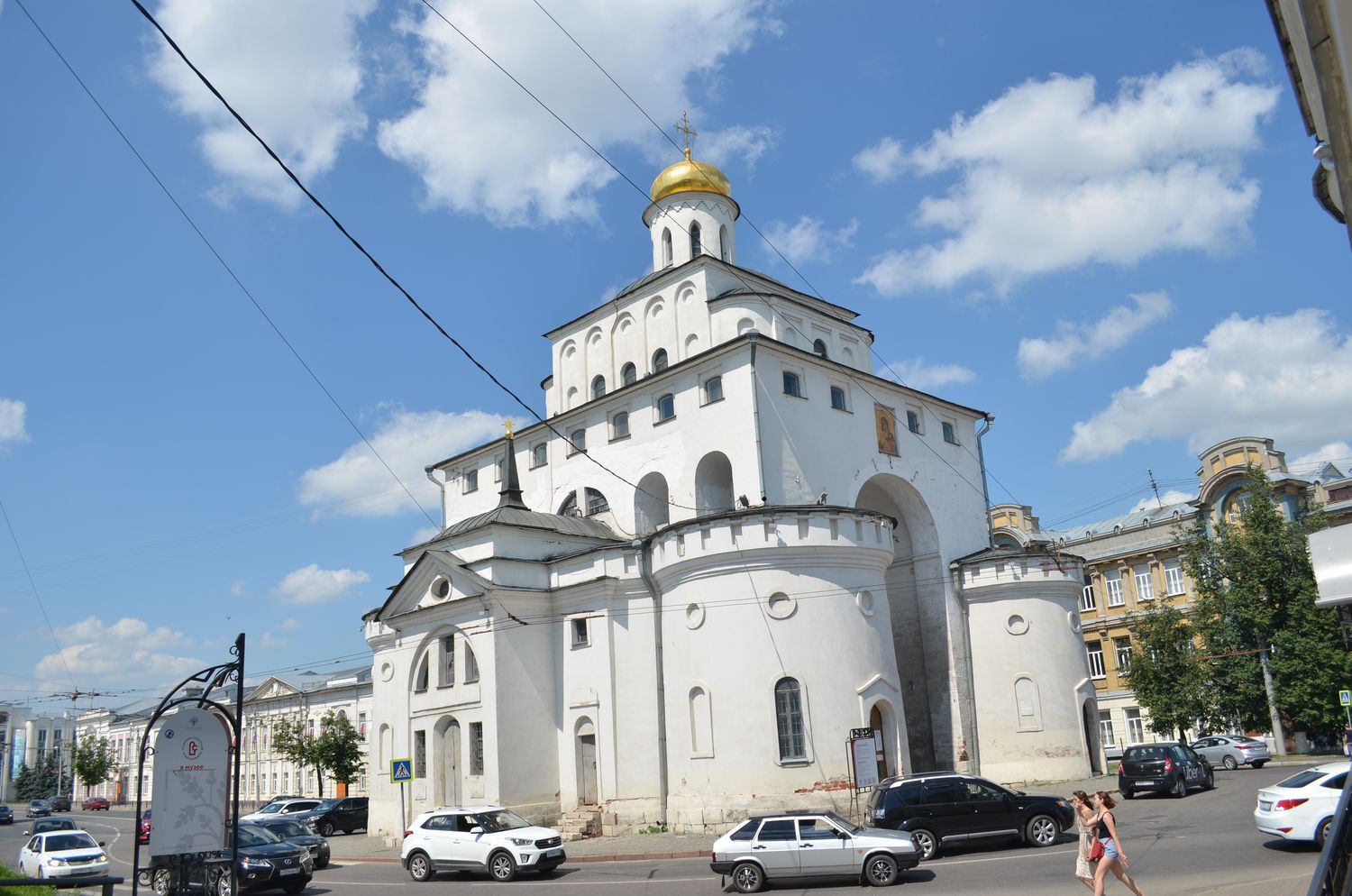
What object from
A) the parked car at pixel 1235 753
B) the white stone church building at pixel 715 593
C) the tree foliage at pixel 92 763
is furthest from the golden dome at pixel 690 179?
the tree foliage at pixel 92 763

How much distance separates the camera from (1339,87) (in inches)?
143

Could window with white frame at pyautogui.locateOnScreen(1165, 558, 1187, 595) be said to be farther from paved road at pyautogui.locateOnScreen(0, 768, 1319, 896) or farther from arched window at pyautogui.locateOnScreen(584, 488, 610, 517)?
arched window at pyautogui.locateOnScreen(584, 488, 610, 517)

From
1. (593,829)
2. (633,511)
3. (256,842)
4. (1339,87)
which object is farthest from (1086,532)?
(1339,87)

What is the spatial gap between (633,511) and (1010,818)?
16616 millimetres

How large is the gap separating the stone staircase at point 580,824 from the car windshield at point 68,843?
38.5 ft

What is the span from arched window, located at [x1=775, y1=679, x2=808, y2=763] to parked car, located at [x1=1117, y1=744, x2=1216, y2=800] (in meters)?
8.45

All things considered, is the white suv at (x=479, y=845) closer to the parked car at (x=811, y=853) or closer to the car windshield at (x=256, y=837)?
the car windshield at (x=256, y=837)

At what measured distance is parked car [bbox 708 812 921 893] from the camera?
15.7 metres

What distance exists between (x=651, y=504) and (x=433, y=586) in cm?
724

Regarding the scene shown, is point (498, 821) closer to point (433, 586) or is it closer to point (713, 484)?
point (433, 586)

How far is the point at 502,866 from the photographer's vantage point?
2002 cm

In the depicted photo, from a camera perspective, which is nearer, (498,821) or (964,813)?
(964,813)

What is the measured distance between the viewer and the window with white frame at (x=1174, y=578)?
47969mm

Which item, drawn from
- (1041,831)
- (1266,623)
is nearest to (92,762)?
(1266,623)
